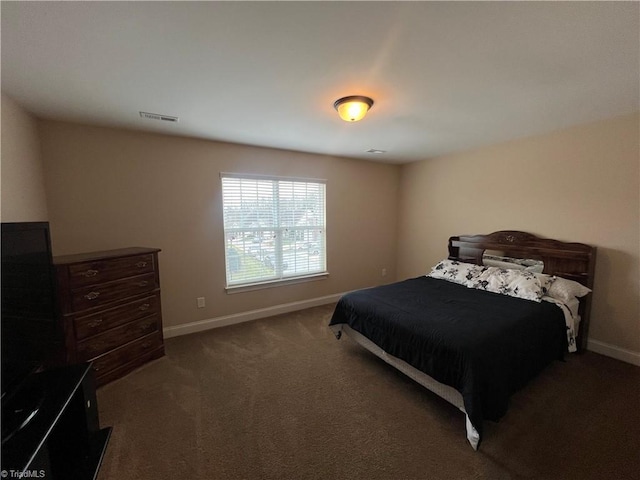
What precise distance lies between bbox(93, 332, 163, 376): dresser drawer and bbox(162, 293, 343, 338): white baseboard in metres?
0.39

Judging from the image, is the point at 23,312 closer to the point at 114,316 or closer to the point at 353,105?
the point at 114,316

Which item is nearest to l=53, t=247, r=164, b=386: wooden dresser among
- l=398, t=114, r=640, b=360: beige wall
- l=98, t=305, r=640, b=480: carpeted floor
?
l=98, t=305, r=640, b=480: carpeted floor

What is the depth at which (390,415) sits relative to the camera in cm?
188

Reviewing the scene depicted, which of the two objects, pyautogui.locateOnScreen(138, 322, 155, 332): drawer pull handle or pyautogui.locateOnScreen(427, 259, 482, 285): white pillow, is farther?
pyautogui.locateOnScreen(427, 259, 482, 285): white pillow

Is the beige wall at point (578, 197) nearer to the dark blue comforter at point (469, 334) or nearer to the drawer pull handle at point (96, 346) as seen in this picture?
the dark blue comforter at point (469, 334)

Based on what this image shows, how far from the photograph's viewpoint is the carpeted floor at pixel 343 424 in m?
1.49

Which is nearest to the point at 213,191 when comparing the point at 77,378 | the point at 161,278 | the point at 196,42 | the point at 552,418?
the point at 161,278

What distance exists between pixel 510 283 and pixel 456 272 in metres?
0.61

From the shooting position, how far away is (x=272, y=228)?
3613mm

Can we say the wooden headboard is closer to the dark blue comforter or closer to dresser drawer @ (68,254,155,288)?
the dark blue comforter

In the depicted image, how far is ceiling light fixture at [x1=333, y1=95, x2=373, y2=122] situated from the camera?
1.96m

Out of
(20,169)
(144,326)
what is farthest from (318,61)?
(144,326)

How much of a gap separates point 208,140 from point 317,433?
10.3 feet

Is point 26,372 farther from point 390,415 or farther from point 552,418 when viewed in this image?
point 552,418
